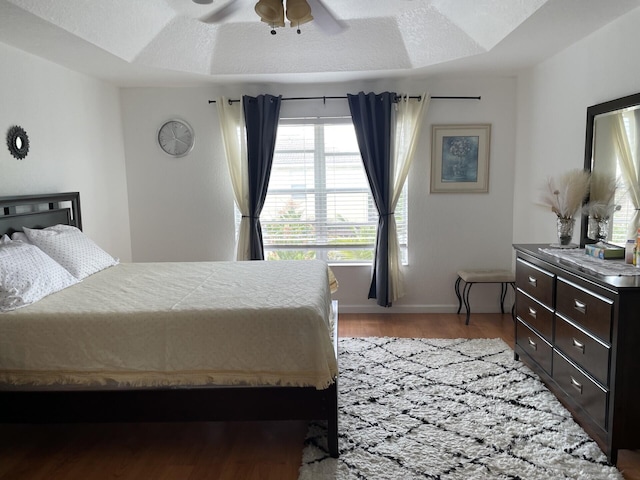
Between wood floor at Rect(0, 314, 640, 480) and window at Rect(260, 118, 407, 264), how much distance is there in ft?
7.99

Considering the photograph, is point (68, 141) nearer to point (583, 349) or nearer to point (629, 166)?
point (583, 349)

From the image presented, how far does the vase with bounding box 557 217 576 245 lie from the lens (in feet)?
10.3

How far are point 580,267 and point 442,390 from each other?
1.17 metres

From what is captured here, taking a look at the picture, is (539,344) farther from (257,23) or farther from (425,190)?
(257,23)

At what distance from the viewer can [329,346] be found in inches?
89.7

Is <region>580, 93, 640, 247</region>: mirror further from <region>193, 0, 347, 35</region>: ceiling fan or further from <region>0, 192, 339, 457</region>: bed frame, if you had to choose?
<region>0, 192, 339, 457</region>: bed frame

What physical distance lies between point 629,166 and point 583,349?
1.19 meters

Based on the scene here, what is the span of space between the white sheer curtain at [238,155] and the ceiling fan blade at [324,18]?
6.34 feet

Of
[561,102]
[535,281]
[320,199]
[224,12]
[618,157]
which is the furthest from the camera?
[320,199]

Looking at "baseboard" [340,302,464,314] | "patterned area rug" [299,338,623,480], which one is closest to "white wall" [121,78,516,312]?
"baseboard" [340,302,464,314]

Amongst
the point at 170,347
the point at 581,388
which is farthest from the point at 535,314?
the point at 170,347

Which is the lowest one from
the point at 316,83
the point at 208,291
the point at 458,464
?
the point at 458,464

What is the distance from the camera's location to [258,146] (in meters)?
4.51

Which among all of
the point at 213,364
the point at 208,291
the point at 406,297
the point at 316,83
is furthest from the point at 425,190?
the point at 213,364
